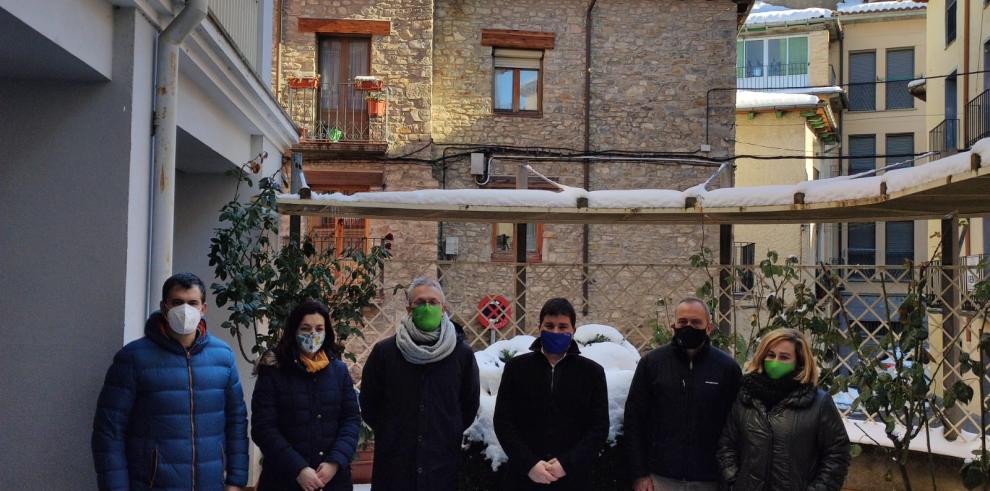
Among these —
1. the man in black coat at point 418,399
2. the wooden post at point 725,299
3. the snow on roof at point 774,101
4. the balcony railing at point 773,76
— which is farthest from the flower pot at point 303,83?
the balcony railing at point 773,76

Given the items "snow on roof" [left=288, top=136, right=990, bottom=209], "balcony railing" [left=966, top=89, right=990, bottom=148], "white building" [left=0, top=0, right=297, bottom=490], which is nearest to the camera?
"white building" [left=0, top=0, right=297, bottom=490]

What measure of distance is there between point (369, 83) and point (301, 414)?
38.1 feet

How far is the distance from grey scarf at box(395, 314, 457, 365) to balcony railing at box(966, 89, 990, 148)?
13863mm

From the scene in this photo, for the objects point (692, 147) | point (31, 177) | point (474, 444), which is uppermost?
point (692, 147)

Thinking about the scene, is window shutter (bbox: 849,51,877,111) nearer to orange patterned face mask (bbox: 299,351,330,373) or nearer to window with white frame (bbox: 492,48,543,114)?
window with white frame (bbox: 492,48,543,114)

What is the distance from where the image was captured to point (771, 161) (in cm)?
2259

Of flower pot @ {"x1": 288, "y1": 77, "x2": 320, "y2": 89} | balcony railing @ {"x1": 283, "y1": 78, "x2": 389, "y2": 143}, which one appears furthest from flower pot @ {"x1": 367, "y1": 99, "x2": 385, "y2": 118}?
flower pot @ {"x1": 288, "y1": 77, "x2": 320, "y2": 89}

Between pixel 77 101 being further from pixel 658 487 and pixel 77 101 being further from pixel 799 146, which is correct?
pixel 799 146

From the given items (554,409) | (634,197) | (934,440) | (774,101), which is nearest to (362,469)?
(554,409)

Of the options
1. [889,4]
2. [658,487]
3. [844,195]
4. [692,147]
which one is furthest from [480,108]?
[889,4]

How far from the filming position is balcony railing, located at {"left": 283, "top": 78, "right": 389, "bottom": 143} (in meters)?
15.2

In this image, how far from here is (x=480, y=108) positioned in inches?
623

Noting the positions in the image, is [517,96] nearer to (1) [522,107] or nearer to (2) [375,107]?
(1) [522,107]

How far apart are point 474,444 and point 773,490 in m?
2.07
